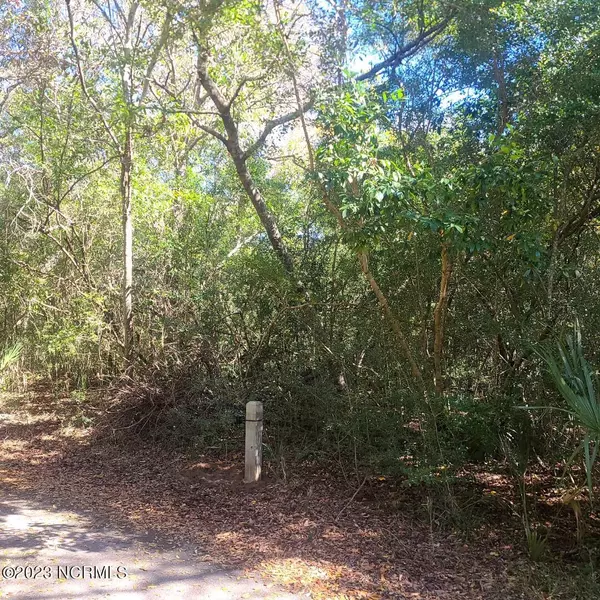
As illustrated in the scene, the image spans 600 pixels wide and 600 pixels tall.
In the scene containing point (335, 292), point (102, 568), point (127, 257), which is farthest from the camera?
point (127, 257)

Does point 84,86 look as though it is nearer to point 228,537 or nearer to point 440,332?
point 440,332

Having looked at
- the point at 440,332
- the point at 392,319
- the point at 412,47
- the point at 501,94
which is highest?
the point at 412,47

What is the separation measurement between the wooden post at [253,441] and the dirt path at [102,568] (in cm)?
160

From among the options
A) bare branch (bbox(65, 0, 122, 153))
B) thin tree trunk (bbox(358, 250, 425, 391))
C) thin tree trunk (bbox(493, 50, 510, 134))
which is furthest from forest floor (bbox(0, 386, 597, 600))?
bare branch (bbox(65, 0, 122, 153))

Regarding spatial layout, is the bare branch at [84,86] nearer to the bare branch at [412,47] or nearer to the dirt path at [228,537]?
the bare branch at [412,47]

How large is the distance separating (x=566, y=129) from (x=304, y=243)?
3543mm

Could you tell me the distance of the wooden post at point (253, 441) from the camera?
6492 millimetres

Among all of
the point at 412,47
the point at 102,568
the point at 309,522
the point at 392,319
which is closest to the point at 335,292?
the point at 392,319

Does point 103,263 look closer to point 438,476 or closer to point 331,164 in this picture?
point 331,164

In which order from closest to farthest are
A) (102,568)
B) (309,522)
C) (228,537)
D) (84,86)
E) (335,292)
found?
(102,568)
(228,537)
(309,522)
(335,292)
(84,86)

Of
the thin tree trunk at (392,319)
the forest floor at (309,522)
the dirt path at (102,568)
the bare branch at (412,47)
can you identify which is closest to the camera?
the dirt path at (102,568)

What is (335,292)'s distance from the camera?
24.3 feet

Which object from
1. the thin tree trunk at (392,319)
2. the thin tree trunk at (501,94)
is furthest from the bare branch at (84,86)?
the thin tree trunk at (501,94)

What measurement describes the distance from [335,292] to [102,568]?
427 centimetres
